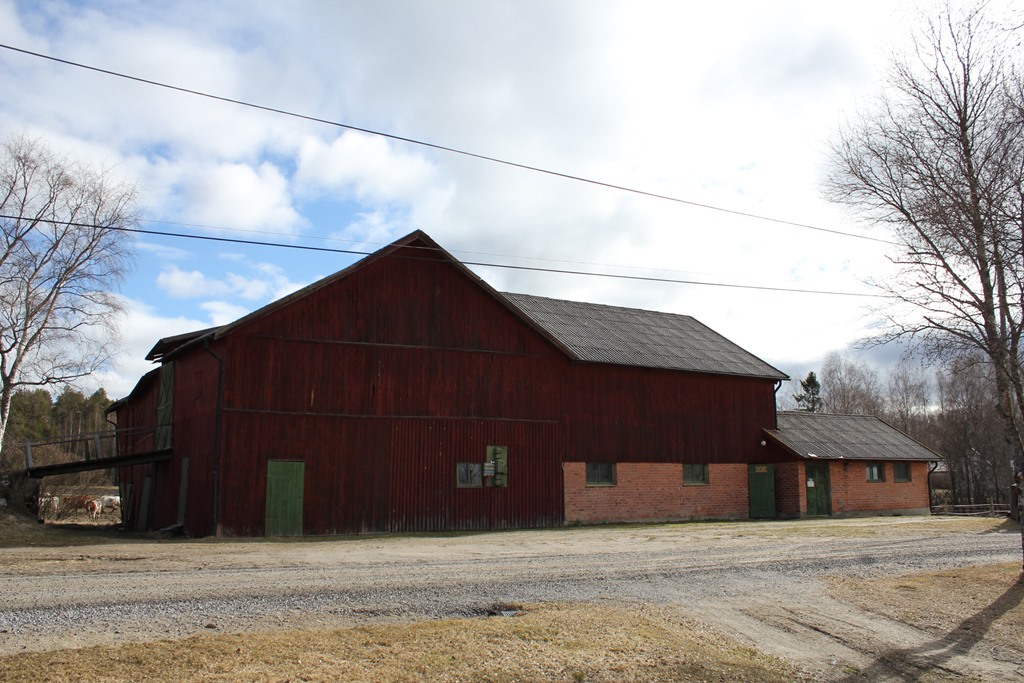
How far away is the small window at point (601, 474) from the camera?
26.8 metres

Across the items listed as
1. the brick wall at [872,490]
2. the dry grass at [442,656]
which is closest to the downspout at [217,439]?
the dry grass at [442,656]

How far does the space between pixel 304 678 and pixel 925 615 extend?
328 inches

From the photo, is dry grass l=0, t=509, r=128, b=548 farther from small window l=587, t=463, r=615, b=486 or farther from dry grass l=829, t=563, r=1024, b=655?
dry grass l=829, t=563, r=1024, b=655

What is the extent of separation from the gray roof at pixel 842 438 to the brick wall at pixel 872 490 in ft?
1.65

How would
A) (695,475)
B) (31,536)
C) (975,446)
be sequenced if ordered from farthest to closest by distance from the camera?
(975,446), (695,475), (31,536)

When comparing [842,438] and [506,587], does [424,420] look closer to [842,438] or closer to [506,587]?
[506,587]

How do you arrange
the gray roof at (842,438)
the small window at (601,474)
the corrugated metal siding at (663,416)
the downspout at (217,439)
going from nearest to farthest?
1. the downspout at (217,439)
2. the small window at (601,474)
3. the corrugated metal siding at (663,416)
4. the gray roof at (842,438)

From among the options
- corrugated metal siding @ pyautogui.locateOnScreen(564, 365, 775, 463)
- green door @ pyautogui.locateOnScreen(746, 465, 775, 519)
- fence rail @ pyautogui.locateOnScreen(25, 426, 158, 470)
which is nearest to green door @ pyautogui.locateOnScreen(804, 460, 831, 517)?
green door @ pyautogui.locateOnScreen(746, 465, 775, 519)

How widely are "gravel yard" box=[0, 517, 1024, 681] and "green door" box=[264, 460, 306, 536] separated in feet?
5.39

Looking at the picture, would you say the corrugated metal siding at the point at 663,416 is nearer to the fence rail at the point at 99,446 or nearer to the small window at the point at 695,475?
the small window at the point at 695,475

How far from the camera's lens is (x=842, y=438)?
3319 centimetres

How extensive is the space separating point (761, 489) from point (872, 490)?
5.43 m

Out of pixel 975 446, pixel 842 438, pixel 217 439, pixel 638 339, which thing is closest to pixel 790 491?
pixel 842 438

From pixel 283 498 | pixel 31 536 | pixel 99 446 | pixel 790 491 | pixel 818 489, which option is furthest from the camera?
pixel 818 489
